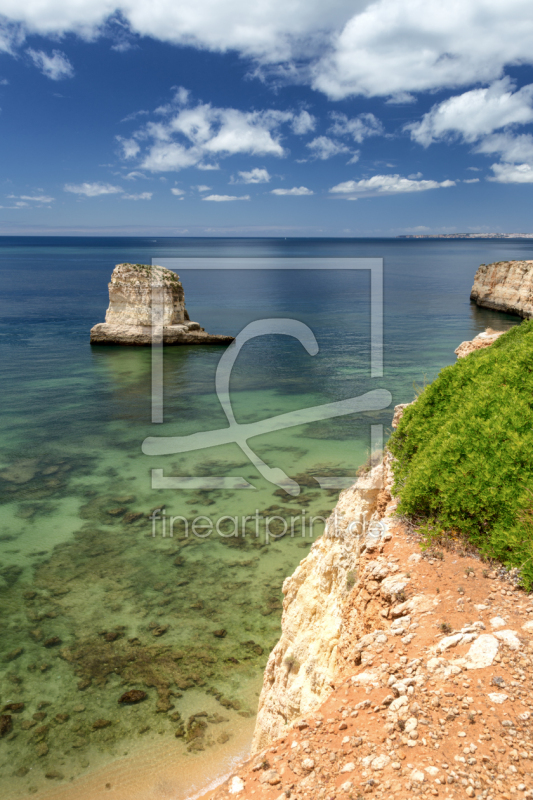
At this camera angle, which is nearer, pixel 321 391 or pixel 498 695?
pixel 498 695

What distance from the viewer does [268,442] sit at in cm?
2156

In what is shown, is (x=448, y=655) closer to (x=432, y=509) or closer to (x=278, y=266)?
(x=432, y=509)

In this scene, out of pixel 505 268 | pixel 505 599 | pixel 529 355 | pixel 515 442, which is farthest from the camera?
pixel 505 268

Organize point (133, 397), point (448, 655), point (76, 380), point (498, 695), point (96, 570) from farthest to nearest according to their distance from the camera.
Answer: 1. point (76, 380)
2. point (133, 397)
3. point (96, 570)
4. point (448, 655)
5. point (498, 695)

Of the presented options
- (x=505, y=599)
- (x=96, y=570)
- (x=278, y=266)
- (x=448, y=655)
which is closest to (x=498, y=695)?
(x=448, y=655)

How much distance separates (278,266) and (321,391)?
13182 cm

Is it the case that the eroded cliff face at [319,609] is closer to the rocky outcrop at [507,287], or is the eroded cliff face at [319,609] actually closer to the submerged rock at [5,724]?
the submerged rock at [5,724]

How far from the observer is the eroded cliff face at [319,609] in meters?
5.95

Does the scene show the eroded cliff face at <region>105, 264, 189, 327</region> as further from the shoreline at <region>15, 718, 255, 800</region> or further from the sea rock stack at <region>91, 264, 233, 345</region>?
the shoreline at <region>15, 718, 255, 800</region>

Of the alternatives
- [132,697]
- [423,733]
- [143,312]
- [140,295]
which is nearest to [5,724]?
[132,697]

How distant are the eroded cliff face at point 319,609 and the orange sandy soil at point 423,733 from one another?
150 cm

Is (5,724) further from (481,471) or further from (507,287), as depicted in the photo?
(507,287)

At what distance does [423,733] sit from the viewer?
3363 millimetres

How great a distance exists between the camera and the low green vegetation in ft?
16.0
